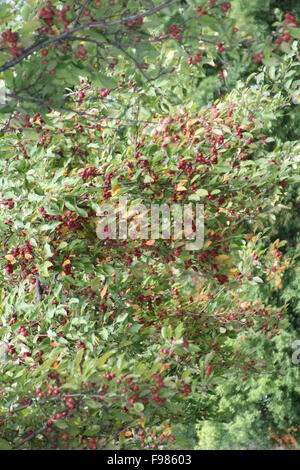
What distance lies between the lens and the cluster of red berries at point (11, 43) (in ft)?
9.56

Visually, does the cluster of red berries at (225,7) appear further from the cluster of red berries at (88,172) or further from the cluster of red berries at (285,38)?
the cluster of red berries at (88,172)

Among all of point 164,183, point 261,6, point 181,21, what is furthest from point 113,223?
point 261,6

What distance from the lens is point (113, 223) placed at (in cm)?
477

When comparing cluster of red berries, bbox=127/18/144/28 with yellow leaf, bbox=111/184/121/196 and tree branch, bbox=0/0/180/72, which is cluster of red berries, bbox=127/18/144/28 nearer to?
tree branch, bbox=0/0/180/72

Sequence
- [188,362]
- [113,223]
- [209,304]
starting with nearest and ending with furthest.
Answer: [113,223] → [188,362] → [209,304]

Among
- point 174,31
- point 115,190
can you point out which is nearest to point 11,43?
point 174,31

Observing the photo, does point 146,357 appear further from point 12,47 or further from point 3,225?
point 12,47

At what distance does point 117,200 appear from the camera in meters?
4.92

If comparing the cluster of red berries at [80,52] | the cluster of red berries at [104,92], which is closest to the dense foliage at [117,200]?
the cluster of red berries at [80,52]

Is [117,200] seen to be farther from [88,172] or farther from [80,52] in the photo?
[80,52]

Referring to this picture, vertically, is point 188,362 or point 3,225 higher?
point 3,225

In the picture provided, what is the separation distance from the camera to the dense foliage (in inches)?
123

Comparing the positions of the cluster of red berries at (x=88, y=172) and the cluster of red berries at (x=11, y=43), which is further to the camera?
the cluster of red berries at (x=88, y=172)
